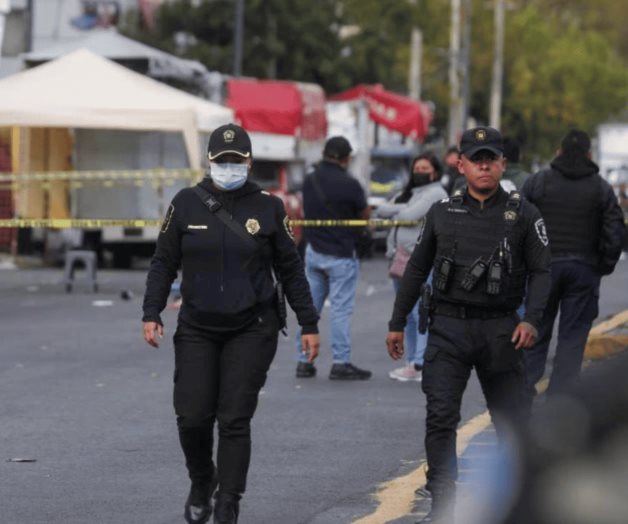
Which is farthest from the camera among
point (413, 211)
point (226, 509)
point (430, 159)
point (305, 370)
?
point (305, 370)

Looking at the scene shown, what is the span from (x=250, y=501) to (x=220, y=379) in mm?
1213

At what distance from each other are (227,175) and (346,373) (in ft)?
21.0

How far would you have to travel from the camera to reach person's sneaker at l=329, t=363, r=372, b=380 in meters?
14.2

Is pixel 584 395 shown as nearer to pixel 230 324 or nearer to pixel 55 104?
pixel 230 324

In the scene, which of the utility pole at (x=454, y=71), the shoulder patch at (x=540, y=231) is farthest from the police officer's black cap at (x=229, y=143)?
the utility pole at (x=454, y=71)

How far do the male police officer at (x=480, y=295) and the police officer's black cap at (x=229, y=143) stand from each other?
36.6 inches

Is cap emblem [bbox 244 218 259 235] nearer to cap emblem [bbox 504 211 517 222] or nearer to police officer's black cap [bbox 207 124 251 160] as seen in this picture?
police officer's black cap [bbox 207 124 251 160]

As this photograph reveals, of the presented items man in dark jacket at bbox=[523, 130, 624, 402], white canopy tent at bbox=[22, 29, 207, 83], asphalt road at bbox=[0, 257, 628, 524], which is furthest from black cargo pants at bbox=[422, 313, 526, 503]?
white canopy tent at bbox=[22, 29, 207, 83]

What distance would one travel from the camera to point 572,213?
11641 millimetres

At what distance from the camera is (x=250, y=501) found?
356 inches

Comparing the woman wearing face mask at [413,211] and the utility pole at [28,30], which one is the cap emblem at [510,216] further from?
the utility pole at [28,30]

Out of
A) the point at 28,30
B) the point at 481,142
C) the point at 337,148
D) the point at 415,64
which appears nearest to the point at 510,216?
the point at 481,142

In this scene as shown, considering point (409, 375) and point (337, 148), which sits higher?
point (337, 148)

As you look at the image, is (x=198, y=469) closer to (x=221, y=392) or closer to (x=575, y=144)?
(x=221, y=392)
